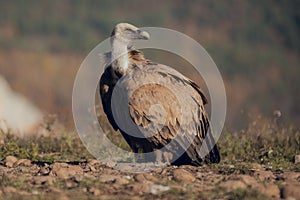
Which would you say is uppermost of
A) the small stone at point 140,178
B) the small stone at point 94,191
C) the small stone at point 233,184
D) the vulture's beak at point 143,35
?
the vulture's beak at point 143,35

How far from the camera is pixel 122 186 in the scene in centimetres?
734

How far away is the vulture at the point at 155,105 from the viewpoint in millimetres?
8531

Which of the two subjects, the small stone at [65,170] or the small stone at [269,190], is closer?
the small stone at [269,190]

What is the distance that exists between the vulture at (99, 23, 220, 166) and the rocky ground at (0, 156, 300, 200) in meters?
0.32

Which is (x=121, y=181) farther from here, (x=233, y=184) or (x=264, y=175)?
(x=264, y=175)

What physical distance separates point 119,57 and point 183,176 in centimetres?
191

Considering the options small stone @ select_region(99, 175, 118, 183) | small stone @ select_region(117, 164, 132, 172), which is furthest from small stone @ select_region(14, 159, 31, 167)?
small stone @ select_region(99, 175, 118, 183)

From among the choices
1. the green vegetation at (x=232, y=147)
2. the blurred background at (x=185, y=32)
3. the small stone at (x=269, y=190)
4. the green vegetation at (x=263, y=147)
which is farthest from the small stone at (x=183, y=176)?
the blurred background at (x=185, y=32)

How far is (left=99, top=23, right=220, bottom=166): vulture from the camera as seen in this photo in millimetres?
8531

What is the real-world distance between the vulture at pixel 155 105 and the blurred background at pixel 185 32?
2266 cm

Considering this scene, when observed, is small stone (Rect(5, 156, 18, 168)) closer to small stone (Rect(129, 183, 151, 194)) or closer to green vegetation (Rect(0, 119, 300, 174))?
green vegetation (Rect(0, 119, 300, 174))

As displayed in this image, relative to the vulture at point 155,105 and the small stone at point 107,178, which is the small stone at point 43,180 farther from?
the vulture at point 155,105

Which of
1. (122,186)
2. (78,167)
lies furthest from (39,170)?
(122,186)

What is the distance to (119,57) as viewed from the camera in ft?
29.2
